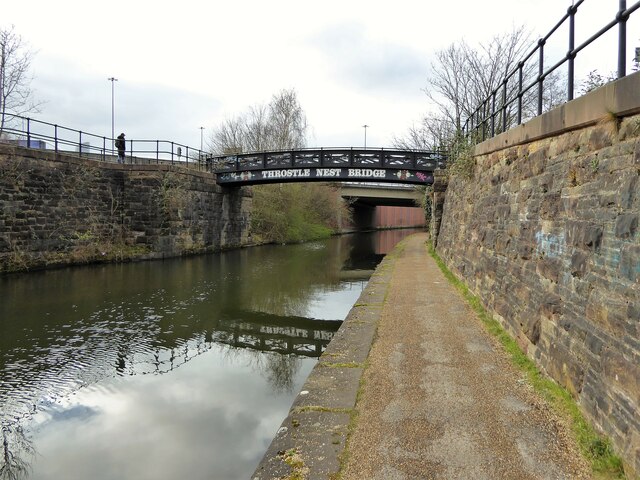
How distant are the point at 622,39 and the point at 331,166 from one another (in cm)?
1759

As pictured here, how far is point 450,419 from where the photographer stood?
132 inches

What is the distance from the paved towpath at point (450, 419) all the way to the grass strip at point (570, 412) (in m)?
0.08

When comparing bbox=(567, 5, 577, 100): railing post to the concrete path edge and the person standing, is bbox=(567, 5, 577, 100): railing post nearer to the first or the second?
the concrete path edge

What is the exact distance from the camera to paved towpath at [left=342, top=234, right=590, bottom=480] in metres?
2.76

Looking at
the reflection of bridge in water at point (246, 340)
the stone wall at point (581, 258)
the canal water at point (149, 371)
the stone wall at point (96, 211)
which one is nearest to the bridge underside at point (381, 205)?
the stone wall at point (96, 211)

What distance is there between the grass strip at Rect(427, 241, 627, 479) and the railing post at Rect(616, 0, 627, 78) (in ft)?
8.11

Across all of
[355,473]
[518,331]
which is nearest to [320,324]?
[518,331]

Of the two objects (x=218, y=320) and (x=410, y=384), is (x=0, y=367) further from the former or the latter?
(x=410, y=384)

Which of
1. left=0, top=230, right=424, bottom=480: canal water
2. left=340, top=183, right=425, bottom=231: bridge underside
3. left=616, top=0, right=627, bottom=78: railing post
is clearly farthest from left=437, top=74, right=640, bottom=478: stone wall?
left=340, top=183, right=425, bottom=231: bridge underside

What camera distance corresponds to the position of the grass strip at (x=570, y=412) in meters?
2.69

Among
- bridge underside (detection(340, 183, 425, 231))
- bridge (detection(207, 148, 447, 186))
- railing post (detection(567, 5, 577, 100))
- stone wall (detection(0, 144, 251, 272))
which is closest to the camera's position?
railing post (detection(567, 5, 577, 100))

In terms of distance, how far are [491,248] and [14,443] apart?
6172 mm

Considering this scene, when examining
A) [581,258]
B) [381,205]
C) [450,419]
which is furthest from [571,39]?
[381,205]

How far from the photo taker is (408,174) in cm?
1956
